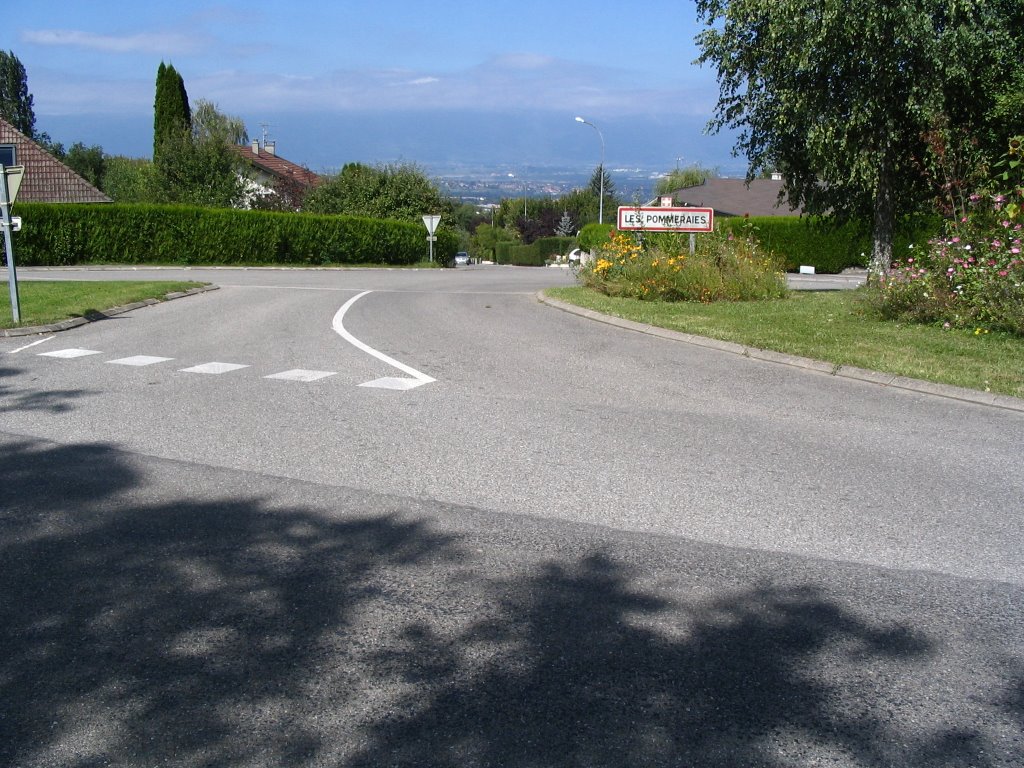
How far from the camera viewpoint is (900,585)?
468 cm

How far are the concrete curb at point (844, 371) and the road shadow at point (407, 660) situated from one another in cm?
584

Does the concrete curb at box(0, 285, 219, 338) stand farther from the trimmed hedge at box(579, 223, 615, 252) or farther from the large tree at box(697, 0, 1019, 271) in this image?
the trimmed hedge at box(579, 223, 615, 252)

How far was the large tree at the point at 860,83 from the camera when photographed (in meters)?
16.9

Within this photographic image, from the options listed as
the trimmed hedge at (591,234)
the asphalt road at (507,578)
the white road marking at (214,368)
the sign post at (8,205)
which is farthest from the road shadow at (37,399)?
the trimmed hedge at (591,234)

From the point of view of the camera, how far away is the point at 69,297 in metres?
18.3

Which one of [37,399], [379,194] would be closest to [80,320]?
[37,399]

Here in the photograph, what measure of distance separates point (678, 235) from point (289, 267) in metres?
21.2

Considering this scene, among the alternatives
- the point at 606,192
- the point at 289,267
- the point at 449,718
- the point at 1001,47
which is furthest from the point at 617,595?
the point at 606,192

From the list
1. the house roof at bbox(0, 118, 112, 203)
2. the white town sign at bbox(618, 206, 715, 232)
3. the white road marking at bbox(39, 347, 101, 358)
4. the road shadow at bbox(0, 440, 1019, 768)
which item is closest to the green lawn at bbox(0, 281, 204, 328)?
the white road marking at bbox(39, 347, 101, 358)

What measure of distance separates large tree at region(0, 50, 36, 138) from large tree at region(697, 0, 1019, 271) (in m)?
82.8

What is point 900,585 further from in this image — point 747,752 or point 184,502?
point 184,502

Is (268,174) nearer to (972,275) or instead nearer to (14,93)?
(14,93)

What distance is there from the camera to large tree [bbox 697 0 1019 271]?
16.9 meters

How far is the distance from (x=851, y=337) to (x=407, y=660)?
10.4m
